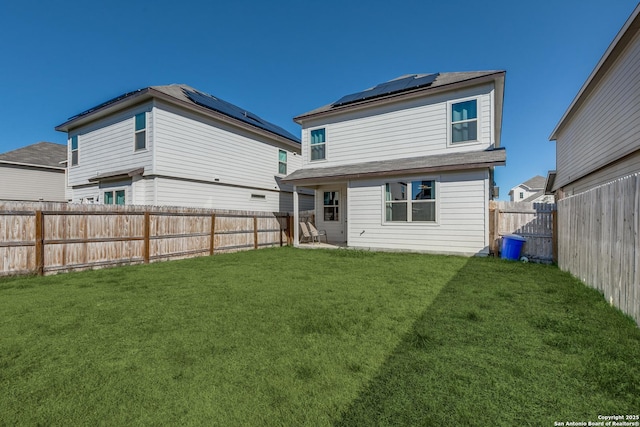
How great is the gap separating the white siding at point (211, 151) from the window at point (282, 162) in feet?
0.96

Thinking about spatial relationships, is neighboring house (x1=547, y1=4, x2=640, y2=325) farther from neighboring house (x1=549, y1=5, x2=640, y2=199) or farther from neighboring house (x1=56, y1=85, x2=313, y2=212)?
neighboring house (x1=56, y1=85, x2=313, y2=212)

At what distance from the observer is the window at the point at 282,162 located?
16.4 metres

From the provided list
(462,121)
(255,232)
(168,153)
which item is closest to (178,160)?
(168,153)

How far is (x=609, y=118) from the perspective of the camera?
337 inches

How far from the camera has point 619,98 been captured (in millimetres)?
7844

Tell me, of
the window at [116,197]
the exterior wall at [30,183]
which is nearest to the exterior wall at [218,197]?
the window at [116,197]

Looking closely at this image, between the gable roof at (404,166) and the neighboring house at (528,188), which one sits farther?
the neighboring house at (528,188)

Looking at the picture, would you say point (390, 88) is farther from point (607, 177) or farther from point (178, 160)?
point (178, 160)

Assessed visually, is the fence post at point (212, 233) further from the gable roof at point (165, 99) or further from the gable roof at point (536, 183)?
the gable roof at point (536, 183)

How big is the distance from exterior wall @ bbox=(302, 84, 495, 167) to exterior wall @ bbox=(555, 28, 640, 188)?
10.1 ft

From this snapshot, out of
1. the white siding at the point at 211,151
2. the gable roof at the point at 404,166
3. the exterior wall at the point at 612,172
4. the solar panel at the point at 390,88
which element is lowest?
the exterior wall at the point at 612,172

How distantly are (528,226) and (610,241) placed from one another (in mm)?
→ 4822

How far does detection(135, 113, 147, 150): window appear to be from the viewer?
11.1 m

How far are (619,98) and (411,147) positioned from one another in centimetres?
575
